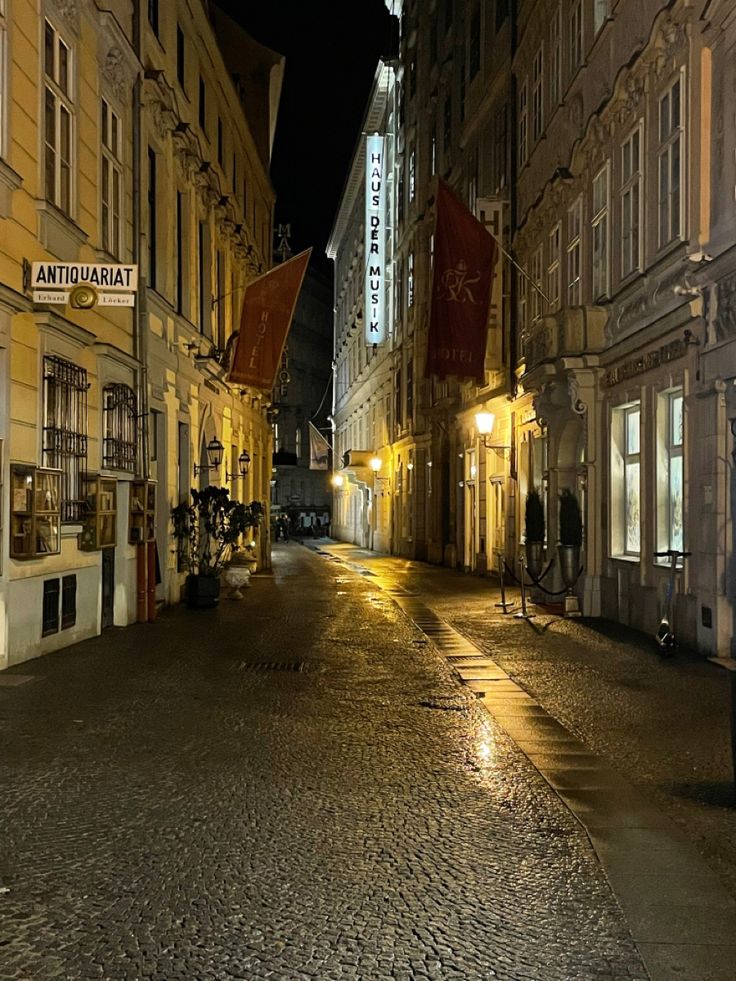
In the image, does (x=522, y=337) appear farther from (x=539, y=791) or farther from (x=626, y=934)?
(x=626, y=934)

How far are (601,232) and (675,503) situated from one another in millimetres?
5440

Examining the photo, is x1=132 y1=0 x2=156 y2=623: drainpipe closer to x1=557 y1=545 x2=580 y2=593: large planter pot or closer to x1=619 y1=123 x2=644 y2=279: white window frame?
x1=557 y1=545 x2=580 y2=593: large planter pot

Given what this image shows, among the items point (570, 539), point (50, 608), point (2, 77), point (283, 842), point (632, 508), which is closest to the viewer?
point (283, 842)

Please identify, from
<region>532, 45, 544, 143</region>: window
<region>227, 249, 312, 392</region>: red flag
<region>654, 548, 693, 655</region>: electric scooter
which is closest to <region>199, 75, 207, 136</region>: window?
<region>227, 249, 312, 392</region>: red flag

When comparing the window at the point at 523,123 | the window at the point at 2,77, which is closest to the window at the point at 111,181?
the window at the point at 2,77

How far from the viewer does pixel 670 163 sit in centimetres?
1309

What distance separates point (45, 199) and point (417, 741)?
7737 millimetres

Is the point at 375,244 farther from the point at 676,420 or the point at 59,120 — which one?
the point at 59,120

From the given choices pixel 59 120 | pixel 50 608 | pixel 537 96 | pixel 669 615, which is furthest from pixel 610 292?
pixel 50 608

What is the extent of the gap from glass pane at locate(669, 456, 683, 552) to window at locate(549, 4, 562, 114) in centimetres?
898

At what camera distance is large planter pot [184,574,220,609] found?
1789 centimetres

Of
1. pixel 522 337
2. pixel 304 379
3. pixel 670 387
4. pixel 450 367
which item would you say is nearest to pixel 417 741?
pixel 670 387

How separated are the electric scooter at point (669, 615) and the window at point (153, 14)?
1292 cm

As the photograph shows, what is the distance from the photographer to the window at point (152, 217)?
A: 1700 cm
